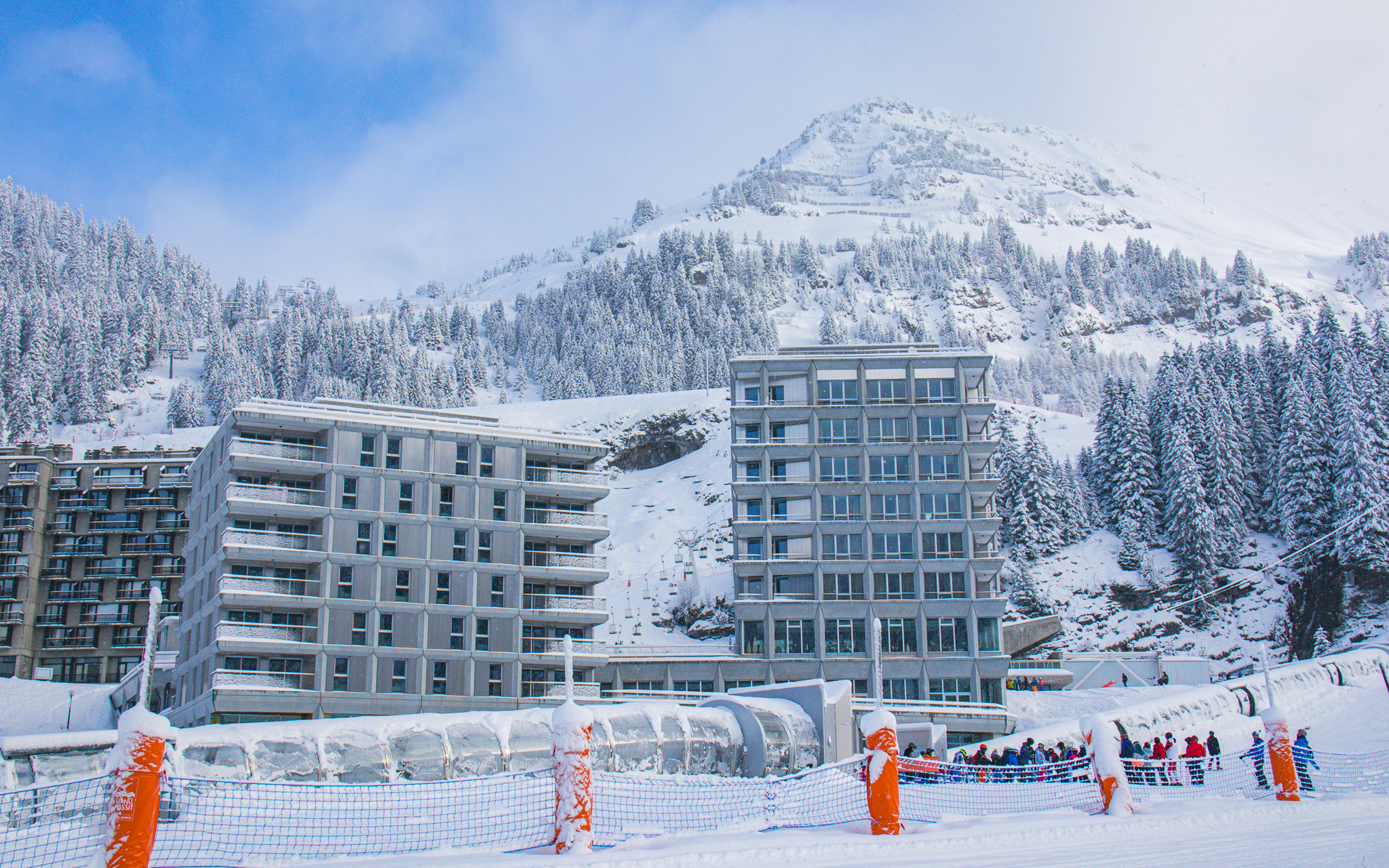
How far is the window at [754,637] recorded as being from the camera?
244 feet

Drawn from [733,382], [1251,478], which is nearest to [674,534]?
[733,382]

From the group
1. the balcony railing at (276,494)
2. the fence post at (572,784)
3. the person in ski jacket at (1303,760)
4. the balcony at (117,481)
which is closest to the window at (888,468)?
the balcony railing at (276,494)

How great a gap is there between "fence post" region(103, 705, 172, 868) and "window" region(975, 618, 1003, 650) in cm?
6259

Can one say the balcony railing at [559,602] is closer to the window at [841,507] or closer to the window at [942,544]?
the window at [841,507]

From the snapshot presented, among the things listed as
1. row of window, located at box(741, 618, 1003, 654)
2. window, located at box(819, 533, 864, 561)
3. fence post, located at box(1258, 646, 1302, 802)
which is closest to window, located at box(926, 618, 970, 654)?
row of window, located at box(741, 618, 1003, 654)

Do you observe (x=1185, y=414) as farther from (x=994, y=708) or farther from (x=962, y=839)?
(x=962, y=839)

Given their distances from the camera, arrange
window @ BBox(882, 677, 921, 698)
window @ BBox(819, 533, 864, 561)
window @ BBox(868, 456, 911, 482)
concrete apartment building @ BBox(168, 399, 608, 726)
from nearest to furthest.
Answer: concrete apartment building @ BBox(168, 399, 608, 726)
window @ BBox(882, 677, 921, 698)
window @ BBox(819, 533, 864, 561)
window @ BBox(868, 456, 911, 482)

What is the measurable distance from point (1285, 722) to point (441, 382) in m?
179

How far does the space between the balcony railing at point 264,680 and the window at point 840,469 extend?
33.7 m

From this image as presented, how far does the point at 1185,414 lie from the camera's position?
106938mm

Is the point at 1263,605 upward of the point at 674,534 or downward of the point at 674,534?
downward

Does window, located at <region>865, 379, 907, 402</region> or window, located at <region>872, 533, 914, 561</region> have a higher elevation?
window, located at <region>865, 379, 907, 402</region>

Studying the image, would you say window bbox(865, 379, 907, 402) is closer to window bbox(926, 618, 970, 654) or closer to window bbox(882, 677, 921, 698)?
window bbox(926, 618, 970, 654)

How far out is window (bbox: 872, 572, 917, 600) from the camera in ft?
244
